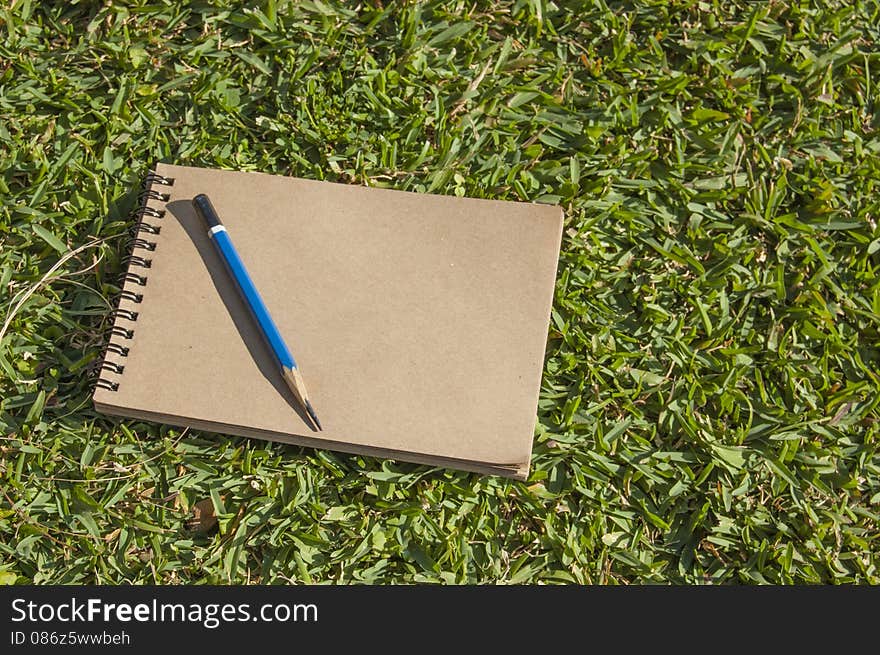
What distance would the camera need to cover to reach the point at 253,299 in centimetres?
194

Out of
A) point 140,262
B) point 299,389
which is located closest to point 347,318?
point 299,389

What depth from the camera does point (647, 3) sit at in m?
2.28

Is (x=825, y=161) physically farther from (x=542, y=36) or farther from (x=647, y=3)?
(x=542, y=36)

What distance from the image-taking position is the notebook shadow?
1.92 metres

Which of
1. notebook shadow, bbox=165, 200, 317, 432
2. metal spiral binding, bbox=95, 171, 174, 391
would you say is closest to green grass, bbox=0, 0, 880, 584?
metal spiral binding, bbox=95, 171, 174, 391

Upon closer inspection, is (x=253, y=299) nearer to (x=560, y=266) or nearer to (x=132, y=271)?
(x=132, y=271)

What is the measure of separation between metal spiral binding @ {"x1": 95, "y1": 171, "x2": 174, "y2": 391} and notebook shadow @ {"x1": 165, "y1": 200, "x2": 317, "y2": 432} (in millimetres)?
52

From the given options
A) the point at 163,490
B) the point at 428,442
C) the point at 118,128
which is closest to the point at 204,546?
the point at 163,490

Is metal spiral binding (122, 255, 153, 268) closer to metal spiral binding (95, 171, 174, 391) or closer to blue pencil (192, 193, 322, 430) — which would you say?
metal spiral binding (95, 171, 174, 391)

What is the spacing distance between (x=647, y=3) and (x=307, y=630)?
181cm

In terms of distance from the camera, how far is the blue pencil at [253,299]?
6.20ft

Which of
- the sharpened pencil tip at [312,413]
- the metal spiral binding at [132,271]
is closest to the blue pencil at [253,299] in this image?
the sharpened pencil tip at [312,413]

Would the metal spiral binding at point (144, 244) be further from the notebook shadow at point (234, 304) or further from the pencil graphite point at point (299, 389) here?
the pencil graphite point at point (299, 389)

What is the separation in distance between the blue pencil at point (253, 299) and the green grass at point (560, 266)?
0.54 ft
